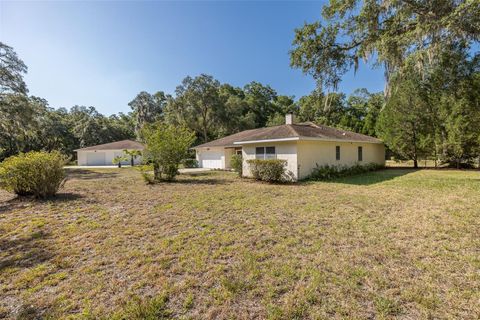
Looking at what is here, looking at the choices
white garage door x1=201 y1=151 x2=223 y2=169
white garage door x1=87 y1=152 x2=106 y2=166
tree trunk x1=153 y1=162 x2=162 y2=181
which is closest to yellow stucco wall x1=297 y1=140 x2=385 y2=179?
tree trunk x1=153 y1=162 x2=162 y2=181

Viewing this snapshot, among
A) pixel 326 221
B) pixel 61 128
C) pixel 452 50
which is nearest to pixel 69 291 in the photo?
pixel 326 221

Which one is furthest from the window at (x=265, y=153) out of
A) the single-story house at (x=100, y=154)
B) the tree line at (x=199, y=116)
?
the single-story house at (x=100, y=154)

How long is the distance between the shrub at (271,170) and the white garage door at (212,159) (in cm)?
767

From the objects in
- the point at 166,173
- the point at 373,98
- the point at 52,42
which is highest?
the point at 373,98

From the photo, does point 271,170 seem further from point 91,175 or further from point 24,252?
point 91,175

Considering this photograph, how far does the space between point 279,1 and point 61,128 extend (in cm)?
3961

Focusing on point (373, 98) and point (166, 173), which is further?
point (373, 98)

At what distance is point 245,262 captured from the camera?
3449 millimetres

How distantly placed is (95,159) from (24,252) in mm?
30613

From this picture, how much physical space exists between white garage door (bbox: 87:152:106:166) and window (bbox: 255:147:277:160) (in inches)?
1001

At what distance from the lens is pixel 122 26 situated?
9680mm

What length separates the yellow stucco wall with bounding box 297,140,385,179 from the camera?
1199 centimetres

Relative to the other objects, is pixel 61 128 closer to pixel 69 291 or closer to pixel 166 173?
pixel 166 173

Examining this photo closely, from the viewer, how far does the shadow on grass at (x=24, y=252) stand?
3.61 meters
